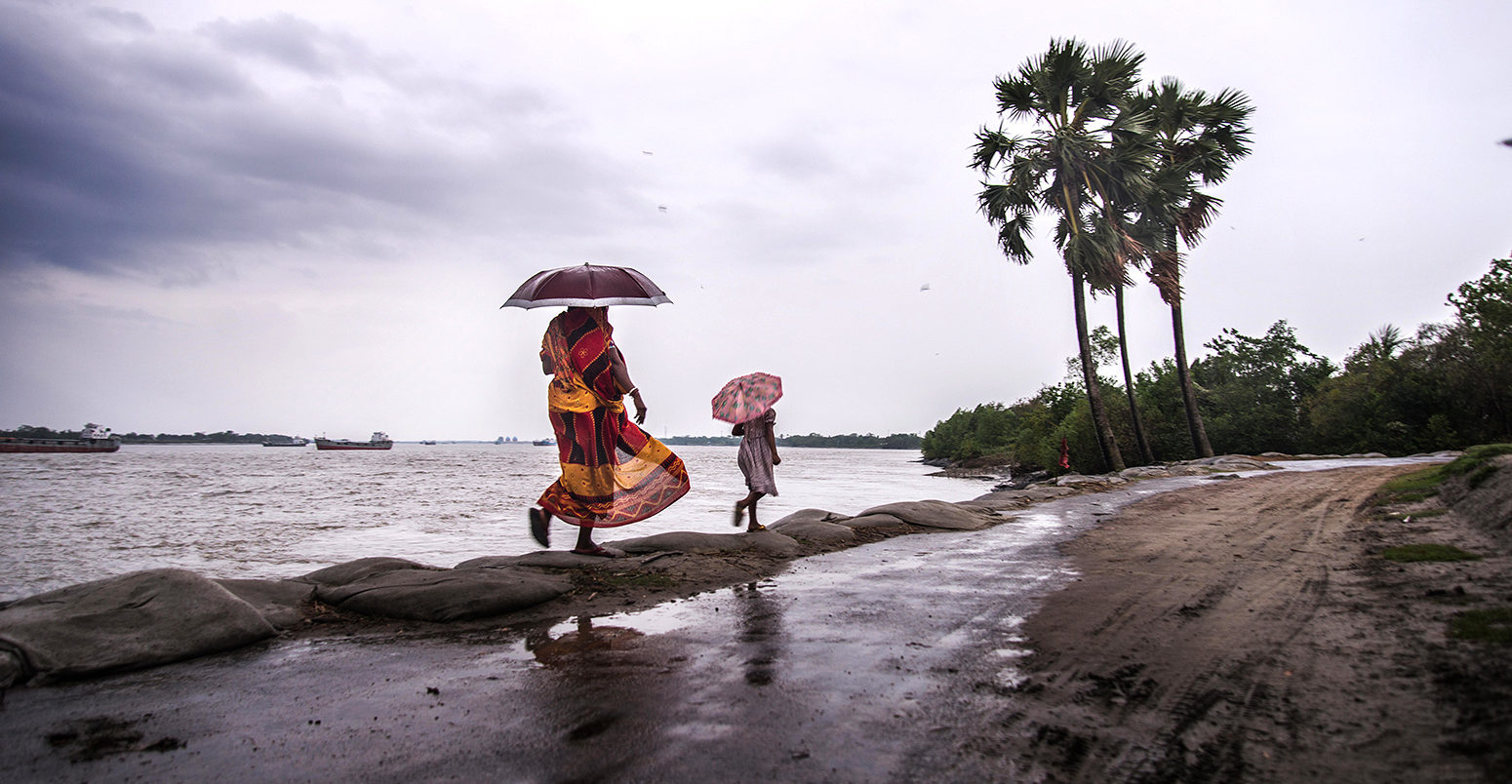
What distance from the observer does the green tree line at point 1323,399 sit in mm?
23000

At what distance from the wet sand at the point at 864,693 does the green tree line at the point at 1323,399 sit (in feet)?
63.8

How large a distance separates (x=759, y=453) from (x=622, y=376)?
214 centimetres

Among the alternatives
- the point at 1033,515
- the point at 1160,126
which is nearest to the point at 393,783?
the point at 1033,515

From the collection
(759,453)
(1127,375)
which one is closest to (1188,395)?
(1127,375)

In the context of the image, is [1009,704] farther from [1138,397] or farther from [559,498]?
[1138,397]

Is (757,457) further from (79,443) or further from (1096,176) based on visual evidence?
(79,443)

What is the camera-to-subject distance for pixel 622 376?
20.4ft

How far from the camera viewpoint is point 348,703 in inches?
117

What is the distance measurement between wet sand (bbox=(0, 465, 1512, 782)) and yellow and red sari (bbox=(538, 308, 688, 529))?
1295 mm

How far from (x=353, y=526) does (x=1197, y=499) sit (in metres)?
13.7

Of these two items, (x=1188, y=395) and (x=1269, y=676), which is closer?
(x=1269, y=676)

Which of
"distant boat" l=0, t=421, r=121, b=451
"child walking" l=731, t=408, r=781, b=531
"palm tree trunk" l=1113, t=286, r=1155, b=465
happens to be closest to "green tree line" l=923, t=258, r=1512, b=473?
"palm tree trunk" l=1113, t=286, r=1155, b=465

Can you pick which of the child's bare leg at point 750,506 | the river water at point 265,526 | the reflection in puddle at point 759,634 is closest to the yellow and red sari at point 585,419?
the reflection in puddle at point 759,634

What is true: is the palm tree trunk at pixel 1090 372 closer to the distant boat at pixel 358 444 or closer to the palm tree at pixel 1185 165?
the palm tree at pixel 1185 165
